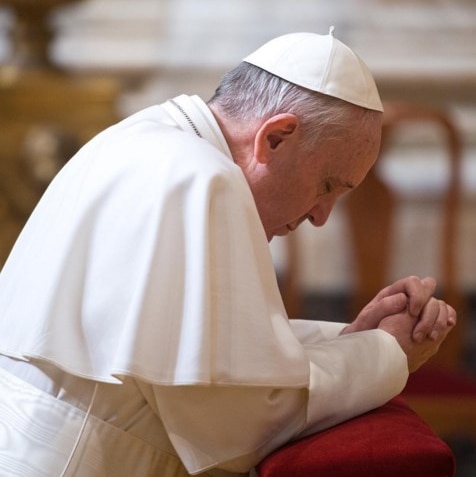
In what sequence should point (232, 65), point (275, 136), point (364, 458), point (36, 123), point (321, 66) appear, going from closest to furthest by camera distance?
point (364, 458) < point (275, 136) < point (321, 66) < point (36, 123) < point (232, 65)

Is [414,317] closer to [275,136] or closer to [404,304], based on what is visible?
[404,304]

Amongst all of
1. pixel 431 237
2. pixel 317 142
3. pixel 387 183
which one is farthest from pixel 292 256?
pixel 317 142

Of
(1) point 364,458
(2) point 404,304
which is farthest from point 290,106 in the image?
(1) point 364,458

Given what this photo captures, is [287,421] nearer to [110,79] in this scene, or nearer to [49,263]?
[49,263]

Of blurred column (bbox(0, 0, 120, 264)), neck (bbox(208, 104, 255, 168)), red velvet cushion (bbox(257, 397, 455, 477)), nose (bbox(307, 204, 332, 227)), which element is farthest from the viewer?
blurred column (bbox(0, 0, 120, 264))

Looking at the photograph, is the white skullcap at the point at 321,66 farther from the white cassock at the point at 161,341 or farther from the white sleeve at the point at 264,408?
the white sleeve at the point at 264,408

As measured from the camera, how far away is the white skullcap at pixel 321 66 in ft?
10.5

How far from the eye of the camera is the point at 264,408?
2918mm

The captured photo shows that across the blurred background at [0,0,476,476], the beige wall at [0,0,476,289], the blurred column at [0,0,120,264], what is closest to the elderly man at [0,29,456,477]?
the blurred background at [0,0,476,476]

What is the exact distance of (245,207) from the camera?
297 cm

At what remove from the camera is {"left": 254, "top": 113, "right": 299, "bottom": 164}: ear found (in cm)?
312

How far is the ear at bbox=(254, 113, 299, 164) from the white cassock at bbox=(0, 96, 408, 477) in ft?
0.46

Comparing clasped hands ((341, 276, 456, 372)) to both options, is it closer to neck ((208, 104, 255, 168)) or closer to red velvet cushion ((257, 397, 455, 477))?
red velvet cushion ((257, 397, 455, 477))

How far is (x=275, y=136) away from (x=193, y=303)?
0.56 metres
